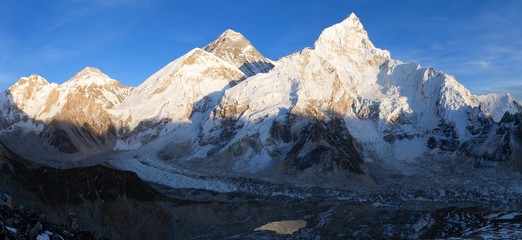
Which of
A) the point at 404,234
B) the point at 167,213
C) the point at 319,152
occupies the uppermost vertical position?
the point at 319,152

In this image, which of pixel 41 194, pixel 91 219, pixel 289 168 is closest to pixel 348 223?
pixel 91 219

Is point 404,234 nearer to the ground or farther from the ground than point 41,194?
nearer to the ground

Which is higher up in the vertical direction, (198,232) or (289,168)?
(289,168)

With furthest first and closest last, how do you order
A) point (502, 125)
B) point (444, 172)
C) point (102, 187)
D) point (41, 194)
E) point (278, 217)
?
point (502, 125) → point (444, 172) → point (278, 217) → point (102, 187) → point (41, 194)

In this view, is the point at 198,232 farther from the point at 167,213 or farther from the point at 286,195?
the point at 286,195

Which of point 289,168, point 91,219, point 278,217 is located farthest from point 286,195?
point 91,219

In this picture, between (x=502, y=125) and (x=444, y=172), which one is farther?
(x=502, y=125)

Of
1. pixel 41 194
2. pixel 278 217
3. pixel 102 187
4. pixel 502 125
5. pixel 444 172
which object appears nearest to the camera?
pixel 41 194

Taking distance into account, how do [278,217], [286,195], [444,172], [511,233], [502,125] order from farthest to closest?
[502,125], [444,172], [286,195], [278,217], [511,233]

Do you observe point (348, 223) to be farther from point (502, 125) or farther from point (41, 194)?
point (502, 125)
